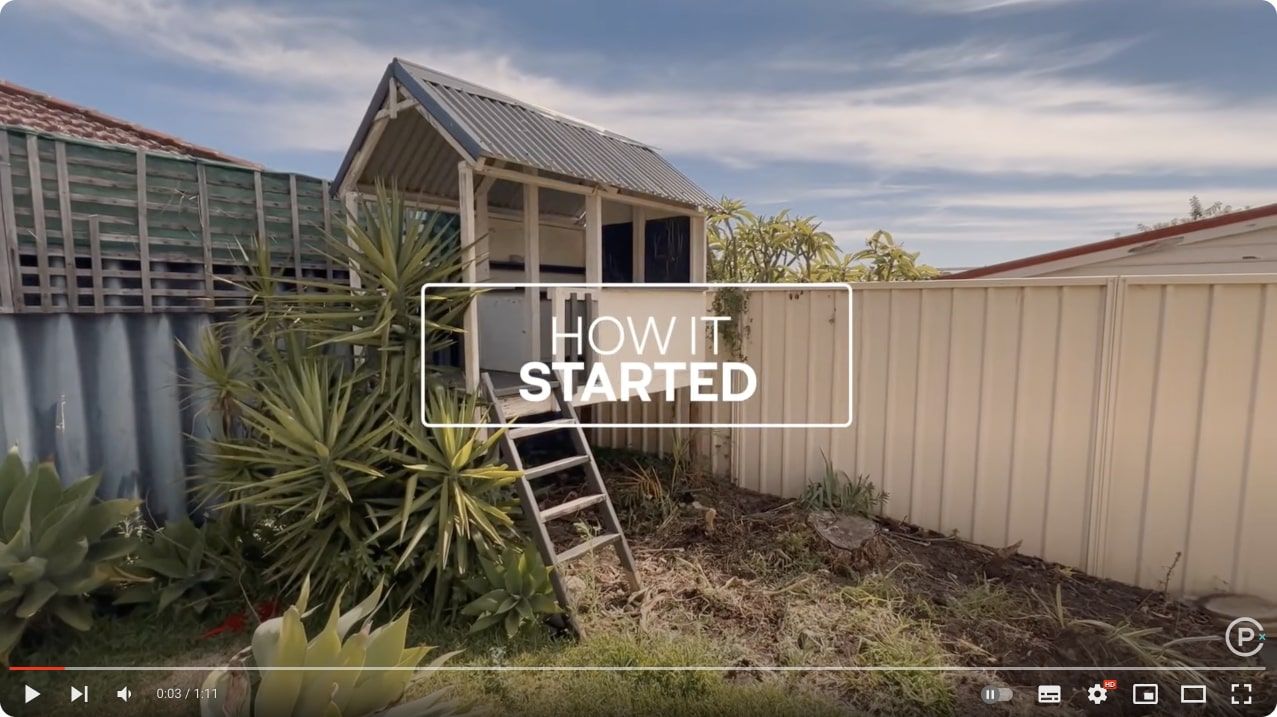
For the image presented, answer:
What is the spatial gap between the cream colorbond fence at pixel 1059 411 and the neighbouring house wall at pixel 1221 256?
1.45ft

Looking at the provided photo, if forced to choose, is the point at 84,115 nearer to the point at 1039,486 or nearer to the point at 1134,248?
the point at 1039,486

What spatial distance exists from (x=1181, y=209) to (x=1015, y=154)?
691 millimetres

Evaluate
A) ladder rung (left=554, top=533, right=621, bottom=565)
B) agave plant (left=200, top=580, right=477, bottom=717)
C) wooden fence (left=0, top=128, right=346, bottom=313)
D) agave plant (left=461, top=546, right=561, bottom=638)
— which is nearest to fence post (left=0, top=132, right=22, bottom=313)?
wooden fence (left=0, top=128, right=346, bottom=313)

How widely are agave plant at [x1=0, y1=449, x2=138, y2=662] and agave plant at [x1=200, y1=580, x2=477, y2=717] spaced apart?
0.93 meters

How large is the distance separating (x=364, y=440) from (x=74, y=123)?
2.33 metres

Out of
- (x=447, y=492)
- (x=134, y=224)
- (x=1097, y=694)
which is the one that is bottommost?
(x=1097, y=694)

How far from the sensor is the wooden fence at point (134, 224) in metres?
2.23

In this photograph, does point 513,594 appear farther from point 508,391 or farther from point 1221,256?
point 1221,256

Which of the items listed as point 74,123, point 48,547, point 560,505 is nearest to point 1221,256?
point 560,505

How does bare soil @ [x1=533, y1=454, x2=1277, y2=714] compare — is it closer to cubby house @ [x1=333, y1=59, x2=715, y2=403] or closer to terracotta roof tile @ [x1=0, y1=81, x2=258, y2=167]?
cubby house @ [x1=333, y1=59, x2=715, y2=403]

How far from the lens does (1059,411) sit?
267cm

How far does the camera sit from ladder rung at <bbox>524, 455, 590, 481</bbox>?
234 cm
